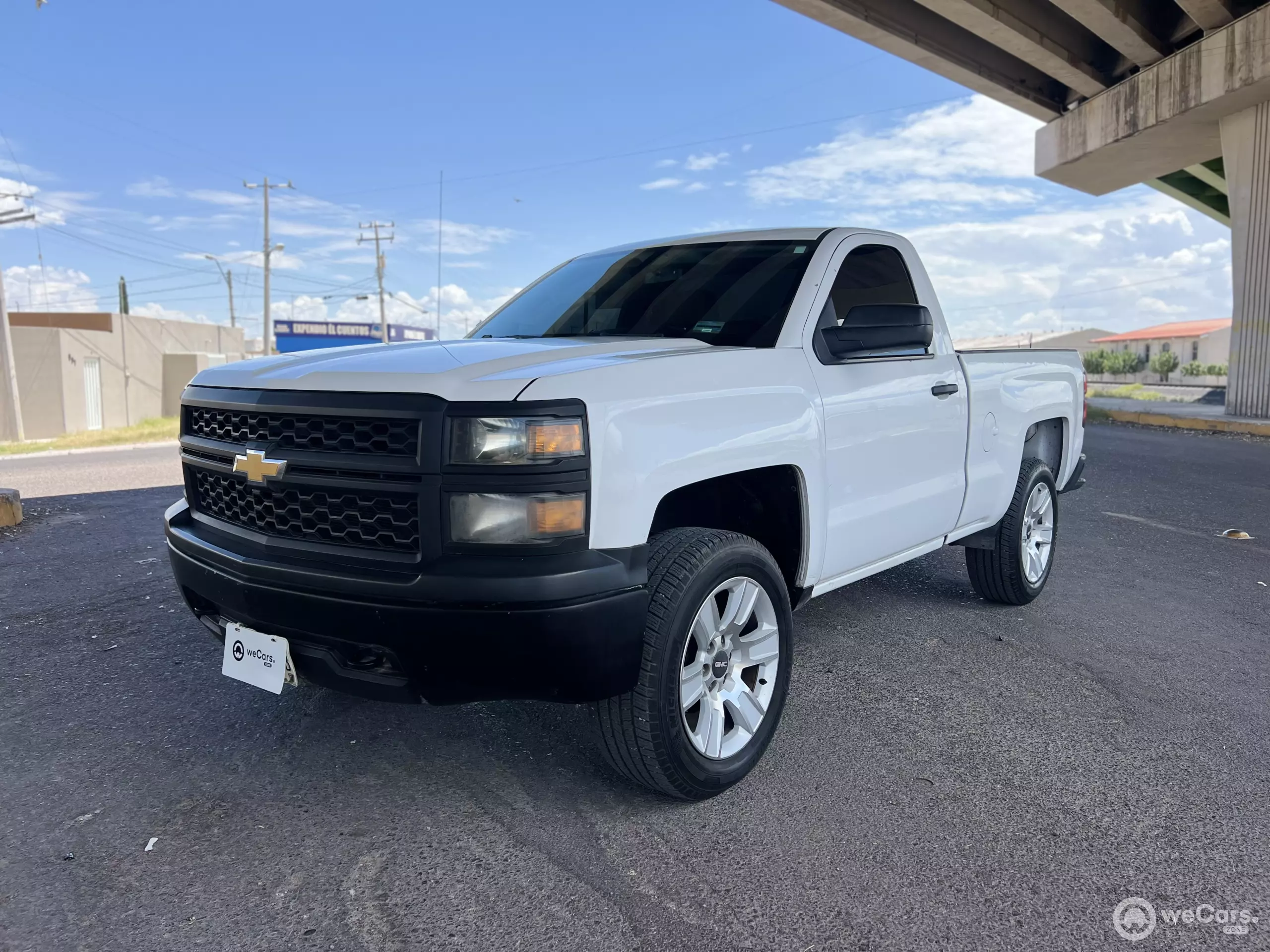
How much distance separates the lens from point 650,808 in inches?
110

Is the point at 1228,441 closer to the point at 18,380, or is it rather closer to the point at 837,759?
the point at 837,759

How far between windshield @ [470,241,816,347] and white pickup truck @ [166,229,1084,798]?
0.02 meters

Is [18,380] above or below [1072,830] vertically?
above

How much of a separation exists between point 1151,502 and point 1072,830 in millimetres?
6764

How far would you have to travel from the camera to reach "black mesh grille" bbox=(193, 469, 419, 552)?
95.9 inches

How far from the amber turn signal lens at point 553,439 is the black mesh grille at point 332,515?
0.36 meters

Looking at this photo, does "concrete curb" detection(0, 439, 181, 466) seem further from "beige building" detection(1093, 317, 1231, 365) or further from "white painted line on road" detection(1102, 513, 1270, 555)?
"beige building" detection(1093, 317, 1231, 365)

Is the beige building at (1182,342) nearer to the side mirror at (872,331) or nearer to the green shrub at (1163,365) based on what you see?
the green shrub at (1163,365)

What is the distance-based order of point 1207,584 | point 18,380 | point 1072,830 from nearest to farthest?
point 1072,830
point 1207,584
point 18,380

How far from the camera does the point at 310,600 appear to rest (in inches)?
97.3

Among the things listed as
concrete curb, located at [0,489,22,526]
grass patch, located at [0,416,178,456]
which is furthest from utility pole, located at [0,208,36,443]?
concrete curb, located at [0,489,22,526]

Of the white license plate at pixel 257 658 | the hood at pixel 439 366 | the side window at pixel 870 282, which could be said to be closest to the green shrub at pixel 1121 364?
the side window at pixel 870 282

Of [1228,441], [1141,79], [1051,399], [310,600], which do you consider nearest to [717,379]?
[310,600]

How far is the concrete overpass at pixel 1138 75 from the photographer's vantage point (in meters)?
15.6
